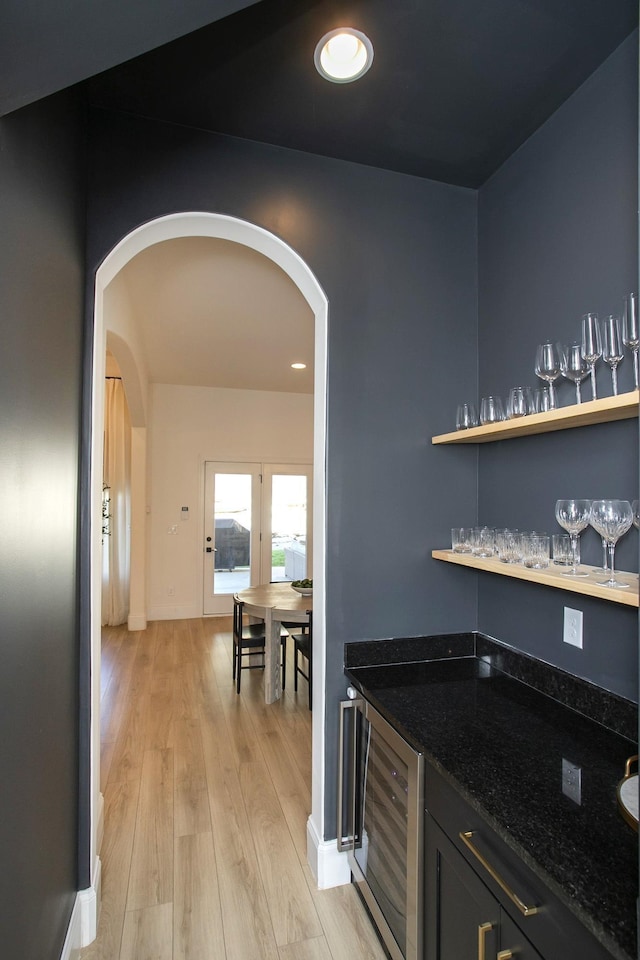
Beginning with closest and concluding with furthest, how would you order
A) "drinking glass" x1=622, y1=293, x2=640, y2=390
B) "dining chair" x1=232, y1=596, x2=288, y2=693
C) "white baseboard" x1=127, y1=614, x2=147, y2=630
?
"drinking glass" x1=622, y1=293, x2=640, y2=390 → "dining chair" x1=232, y1=596, x2=288, y2=693 → "white baseboard" x1=127, y1=614, x2=147, y2=630

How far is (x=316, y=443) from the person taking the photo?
2.04 metres

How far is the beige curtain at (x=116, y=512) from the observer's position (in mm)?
6012

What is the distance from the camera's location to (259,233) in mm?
1960

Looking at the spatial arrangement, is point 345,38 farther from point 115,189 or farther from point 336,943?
point 336,943

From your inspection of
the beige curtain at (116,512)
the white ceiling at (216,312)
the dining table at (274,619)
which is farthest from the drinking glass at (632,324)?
the beige curtain at (116,512)

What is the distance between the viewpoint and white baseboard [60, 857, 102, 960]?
1.65m

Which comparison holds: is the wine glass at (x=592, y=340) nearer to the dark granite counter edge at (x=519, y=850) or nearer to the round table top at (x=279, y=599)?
the dark granite counter edge at (x=519, y=850)

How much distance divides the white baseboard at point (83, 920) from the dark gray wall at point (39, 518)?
0.08 m

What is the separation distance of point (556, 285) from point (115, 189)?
1.59 m

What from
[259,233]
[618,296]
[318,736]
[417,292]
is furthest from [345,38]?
[318,736]

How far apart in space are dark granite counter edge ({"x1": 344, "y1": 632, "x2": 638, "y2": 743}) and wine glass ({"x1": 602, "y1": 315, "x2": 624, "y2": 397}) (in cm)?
91

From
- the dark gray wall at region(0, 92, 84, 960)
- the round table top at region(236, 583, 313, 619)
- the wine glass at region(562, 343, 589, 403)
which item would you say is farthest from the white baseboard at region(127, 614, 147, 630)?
the wine glass at region(562, 343, 589, 403)

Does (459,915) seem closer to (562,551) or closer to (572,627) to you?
(572,627)

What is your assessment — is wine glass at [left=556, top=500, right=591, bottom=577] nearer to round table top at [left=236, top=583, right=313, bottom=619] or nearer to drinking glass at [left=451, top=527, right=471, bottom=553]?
drinking glass at [left=451, top=527, right=471, bottom=553]
